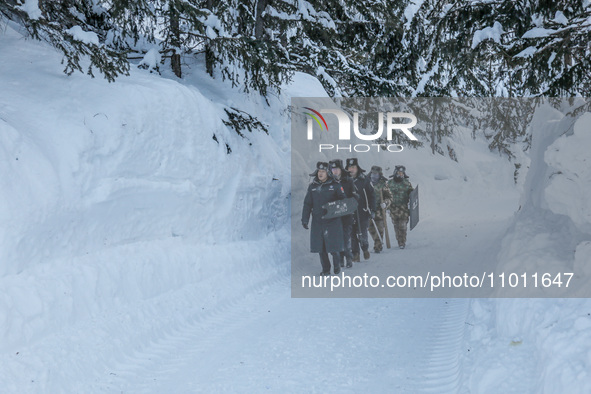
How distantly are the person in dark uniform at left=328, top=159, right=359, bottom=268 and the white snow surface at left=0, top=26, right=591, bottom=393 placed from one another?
1023 mm

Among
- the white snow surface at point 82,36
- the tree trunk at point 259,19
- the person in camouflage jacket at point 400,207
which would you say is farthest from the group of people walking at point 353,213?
the tree trunk at point 259,19

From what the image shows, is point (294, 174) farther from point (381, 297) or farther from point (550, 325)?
point (550, 325)

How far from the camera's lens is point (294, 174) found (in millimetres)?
11898

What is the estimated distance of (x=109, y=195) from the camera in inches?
258

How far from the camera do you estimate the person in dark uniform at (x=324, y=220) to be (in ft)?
28.4

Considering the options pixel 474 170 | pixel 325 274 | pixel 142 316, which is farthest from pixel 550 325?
pixel 474 170

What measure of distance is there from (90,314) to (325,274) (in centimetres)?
→ 449

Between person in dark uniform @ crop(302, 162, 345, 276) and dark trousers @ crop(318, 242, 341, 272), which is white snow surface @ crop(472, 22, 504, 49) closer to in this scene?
person in dark uniform @ crop(302, 162, 345, 276)

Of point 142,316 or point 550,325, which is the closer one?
point 550,325

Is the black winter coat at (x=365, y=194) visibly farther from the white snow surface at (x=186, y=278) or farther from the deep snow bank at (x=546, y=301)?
the deep snow bank at (x=546, y=301)

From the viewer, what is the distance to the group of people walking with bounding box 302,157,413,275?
8.69 meters

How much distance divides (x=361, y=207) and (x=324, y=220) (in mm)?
1302

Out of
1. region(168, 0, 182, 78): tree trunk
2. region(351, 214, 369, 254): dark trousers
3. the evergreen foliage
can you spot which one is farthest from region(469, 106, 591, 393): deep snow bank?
region(168, 0, 182, 78): tree trunk

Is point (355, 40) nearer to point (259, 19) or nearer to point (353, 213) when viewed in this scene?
point (259, 19)
